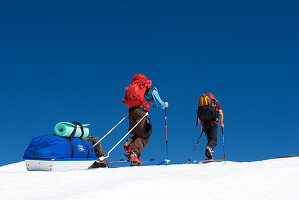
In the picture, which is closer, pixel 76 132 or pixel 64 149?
pixel 64 149

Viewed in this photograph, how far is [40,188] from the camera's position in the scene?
15.3 ft

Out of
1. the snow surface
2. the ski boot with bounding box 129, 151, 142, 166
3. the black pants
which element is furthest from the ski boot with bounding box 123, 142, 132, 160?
the snow surface

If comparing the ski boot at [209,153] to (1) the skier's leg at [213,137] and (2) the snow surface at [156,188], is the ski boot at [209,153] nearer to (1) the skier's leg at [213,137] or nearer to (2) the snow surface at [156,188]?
(1) the skier's leg at [213,137]

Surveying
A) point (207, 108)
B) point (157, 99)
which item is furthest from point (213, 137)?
point (157, 99)

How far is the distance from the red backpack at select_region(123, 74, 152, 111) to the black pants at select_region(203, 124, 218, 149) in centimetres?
252

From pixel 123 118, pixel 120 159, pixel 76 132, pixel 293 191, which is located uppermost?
pixel 123 118

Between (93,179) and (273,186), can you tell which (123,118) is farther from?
(273,186)

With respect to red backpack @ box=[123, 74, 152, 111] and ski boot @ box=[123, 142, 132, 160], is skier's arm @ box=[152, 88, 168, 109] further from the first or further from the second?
ski boot @ box=[123, 142, 132, 160]

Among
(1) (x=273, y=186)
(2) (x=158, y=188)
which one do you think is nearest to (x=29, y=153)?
(2) (x=158, y=188)

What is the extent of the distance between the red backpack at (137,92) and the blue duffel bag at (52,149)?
2.85 meters

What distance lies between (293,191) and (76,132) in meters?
5.71

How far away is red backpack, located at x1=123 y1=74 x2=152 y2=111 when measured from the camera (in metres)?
10.3

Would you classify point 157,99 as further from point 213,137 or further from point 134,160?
point 213,137

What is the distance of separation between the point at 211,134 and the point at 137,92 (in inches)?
127
